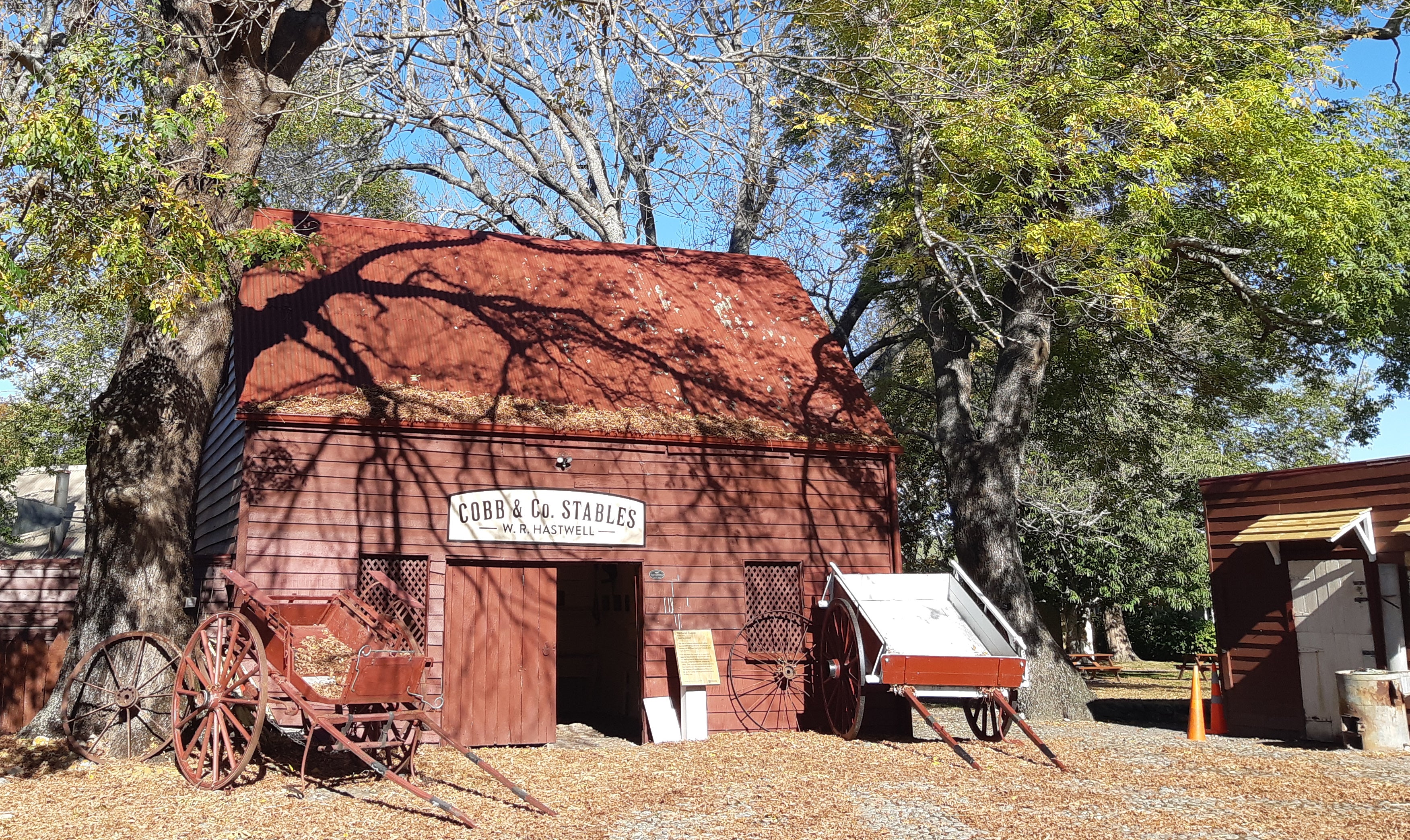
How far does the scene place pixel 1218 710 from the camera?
45.9ft

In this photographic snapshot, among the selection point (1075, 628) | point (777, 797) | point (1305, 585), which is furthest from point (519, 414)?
point (1075, 628)

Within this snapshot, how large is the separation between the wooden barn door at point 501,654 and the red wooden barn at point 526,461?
0.03 meters

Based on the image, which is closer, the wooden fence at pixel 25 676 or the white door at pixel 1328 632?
the wooden fence at pixel 25 676

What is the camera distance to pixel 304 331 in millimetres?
13398

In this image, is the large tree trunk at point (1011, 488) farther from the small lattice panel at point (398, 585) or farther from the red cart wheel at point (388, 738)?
the red cart wheel at point (388, 738)

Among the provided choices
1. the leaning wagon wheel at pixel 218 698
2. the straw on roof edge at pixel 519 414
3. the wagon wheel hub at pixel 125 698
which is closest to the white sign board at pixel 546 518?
the straw on roof edge at pixel 519 414

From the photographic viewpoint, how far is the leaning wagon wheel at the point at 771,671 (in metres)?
13.5

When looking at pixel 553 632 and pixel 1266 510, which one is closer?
pixel 553 632

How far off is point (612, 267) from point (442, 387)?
183 inches

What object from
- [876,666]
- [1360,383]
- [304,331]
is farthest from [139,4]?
[1360,383]

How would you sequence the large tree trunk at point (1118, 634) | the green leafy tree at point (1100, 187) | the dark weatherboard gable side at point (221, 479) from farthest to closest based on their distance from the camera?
the large tree trunk at point (1118, 634), the green leafy tree at point (1100, 187), the dark weatherboard gable side at point (221, 479)

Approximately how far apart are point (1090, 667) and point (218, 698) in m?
18.3

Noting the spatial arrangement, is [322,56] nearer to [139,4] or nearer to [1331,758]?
[139,4]

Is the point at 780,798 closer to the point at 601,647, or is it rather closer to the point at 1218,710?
the point at 601,647
